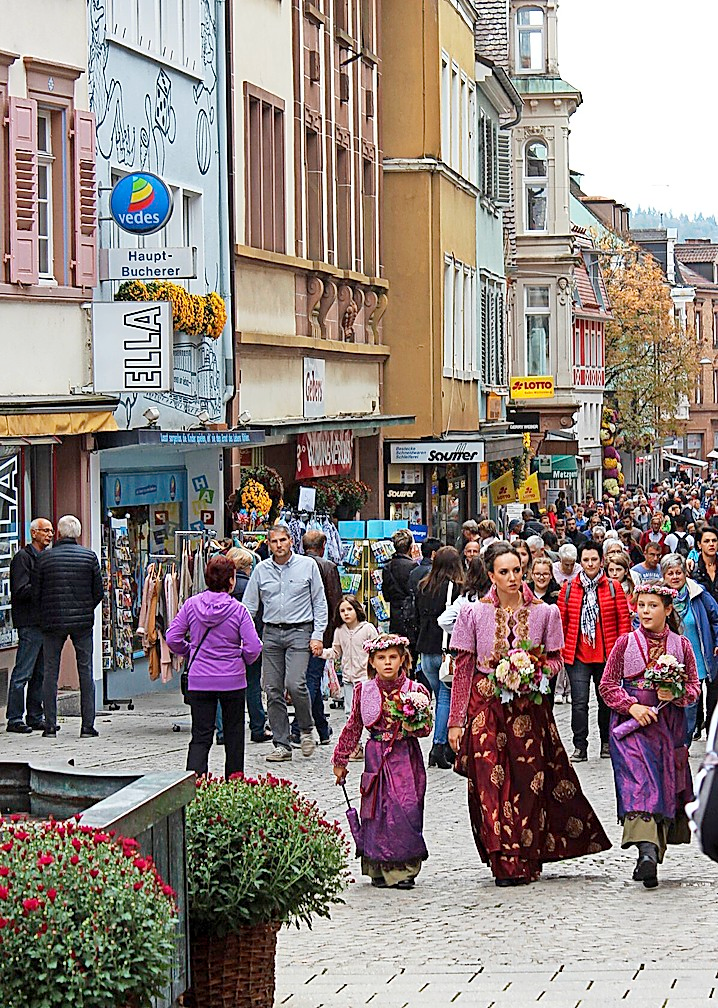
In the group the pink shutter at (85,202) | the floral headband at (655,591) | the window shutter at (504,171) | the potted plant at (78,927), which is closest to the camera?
the potted plant at (78,927)

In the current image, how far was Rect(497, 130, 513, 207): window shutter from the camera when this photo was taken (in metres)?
43.9

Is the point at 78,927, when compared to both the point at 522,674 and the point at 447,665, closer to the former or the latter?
the point at 522,674

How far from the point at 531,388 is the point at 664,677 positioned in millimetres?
35794

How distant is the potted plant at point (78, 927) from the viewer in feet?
17.0

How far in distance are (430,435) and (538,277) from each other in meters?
20.5

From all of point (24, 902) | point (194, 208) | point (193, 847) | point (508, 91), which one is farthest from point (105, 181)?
point (508, 91)

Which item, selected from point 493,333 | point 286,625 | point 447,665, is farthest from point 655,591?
point 493,333

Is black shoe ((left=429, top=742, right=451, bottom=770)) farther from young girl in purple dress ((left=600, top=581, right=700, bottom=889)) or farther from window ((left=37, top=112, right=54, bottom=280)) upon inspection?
window ((left=37, top=112, right=54, bottom=280))

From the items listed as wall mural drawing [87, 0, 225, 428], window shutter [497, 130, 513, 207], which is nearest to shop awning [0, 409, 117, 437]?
wall mural drawing [87, 0, 225, 428]

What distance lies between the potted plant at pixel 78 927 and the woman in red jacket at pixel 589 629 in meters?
10.9

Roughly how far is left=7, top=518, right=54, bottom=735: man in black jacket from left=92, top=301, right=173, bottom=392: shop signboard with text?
2.03m

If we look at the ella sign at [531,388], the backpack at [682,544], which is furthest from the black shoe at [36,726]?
the ella sign at [531,388]

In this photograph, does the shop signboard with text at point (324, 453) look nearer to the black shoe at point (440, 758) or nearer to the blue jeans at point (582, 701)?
the blue jeans at point (582, 701)

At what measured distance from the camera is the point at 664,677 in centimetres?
1077
